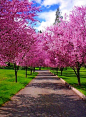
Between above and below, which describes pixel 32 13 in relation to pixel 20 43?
above

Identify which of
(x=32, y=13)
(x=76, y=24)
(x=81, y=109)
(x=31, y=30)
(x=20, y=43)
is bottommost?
(x=81, y=109)

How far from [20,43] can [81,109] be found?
4.63 meters

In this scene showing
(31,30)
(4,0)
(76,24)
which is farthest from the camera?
(76,24)

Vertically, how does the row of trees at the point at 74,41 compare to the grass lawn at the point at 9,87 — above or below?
above

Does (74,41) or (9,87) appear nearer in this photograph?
(74,41)

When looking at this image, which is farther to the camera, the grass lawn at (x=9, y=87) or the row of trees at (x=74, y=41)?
the row of trees at (x=74, y=41)

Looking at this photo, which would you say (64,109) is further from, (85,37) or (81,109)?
(85,37)

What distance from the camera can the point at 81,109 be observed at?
7723mm

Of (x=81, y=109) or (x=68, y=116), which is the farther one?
(x=81, y=109)

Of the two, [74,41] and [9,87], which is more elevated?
[74,41]

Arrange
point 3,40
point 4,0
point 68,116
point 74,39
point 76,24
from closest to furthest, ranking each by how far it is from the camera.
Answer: point 68,116
point 4,0
point 3,40
point 74,39
point 76,24

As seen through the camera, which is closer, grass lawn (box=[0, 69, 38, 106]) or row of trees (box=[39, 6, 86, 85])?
grass lawn (box=[0, 69, 38, 106])

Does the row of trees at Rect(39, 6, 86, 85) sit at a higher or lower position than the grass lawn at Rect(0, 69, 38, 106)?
higher

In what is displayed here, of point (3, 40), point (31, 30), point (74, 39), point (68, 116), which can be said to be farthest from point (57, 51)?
point (68, 116)
